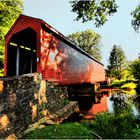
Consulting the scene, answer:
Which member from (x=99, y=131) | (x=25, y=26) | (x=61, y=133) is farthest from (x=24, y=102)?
(x=25, y=26)

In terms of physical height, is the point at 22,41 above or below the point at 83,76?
above

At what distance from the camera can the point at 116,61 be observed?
6228 centimetres

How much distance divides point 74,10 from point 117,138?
9.40 meters

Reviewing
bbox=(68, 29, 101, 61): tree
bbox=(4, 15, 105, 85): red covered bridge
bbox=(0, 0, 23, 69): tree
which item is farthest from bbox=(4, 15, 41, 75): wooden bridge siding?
bbox=(68, 29, 101, 61): tree

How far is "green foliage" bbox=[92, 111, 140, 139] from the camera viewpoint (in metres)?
7.78

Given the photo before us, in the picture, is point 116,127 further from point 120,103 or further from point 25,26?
point 120,103

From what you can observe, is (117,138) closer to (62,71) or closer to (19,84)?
(19,84)

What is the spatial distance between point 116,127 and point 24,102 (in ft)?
12.0

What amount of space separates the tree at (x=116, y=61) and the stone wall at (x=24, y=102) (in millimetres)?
49029

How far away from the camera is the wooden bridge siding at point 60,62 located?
12.8 m

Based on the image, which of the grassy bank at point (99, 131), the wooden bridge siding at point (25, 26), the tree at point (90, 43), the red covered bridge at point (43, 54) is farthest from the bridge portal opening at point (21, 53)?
the tree at point (90, 43)

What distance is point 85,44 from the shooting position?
60375mm

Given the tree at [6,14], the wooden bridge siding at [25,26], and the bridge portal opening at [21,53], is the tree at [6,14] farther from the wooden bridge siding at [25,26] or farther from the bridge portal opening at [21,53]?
the wooden bridge siding at [25,26]

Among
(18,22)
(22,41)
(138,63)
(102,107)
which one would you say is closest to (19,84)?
(18,22)
